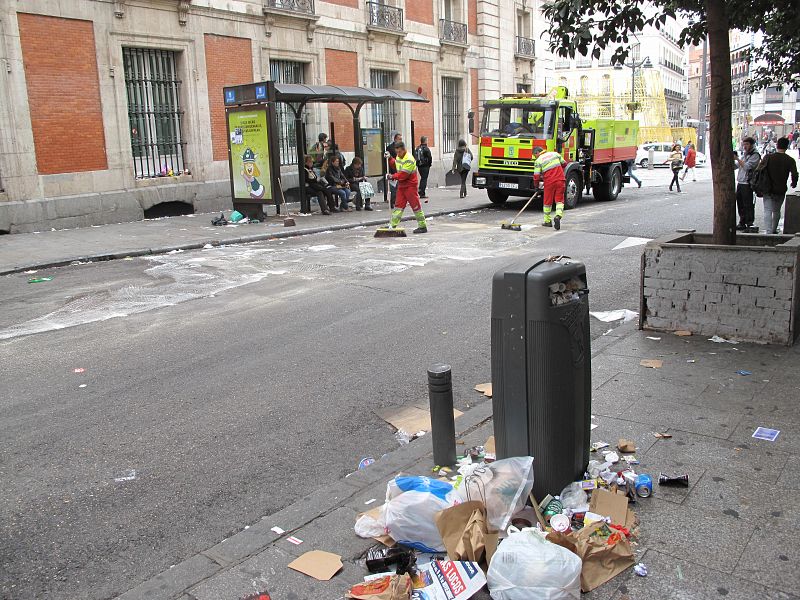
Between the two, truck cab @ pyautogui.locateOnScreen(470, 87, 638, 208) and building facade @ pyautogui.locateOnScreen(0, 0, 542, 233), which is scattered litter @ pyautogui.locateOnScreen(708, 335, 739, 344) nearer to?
truck cab @ pyautogui.locateOnScreen(470, 87, 638, 208)

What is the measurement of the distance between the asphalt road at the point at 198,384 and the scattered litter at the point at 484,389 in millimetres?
76

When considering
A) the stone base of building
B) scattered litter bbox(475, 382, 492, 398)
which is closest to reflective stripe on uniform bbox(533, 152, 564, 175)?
the stone base of building

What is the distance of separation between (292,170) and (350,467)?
18.2 m

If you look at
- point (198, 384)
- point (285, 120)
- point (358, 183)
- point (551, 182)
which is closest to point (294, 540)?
point (198, 384)

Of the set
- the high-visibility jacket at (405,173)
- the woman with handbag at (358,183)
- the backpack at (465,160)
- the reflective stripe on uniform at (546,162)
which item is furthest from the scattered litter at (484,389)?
the backpack at (465,160)

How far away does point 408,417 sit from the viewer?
5223 mm

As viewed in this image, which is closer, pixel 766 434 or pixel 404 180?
pixel 766 434

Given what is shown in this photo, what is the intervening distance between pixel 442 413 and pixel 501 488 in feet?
2.64

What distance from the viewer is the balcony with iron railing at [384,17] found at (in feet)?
81.5

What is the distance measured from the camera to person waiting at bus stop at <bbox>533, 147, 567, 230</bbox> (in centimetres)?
1515

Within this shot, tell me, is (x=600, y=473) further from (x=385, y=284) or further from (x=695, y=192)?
(x=695, y=192)

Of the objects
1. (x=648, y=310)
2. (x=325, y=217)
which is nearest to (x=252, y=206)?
(x=325, y=217)

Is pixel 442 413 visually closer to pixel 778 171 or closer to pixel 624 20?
pixel 624 20

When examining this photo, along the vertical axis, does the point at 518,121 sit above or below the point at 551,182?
above
